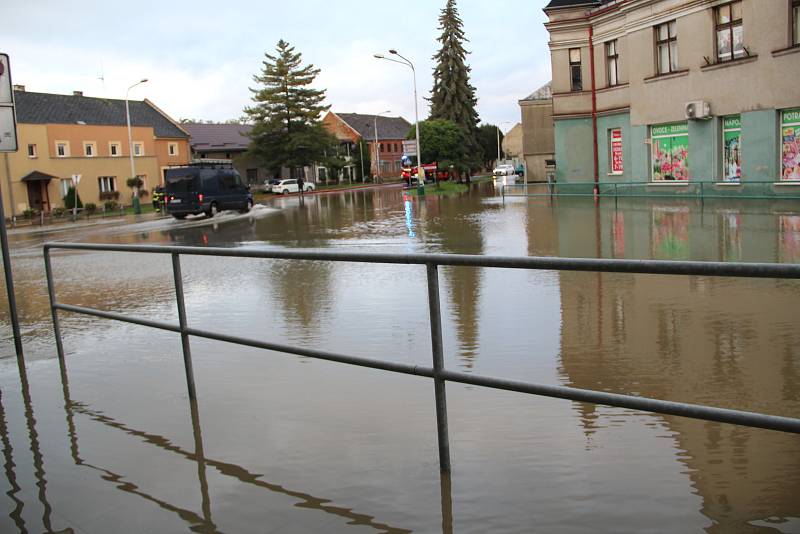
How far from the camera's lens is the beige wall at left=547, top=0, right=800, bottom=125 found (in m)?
24.6

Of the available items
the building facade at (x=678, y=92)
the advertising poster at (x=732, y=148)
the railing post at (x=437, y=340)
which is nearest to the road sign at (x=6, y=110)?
the railing post at (x=437, y=340)

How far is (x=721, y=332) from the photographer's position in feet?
23.6

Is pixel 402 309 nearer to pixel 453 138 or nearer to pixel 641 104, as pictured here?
pixel 641 104

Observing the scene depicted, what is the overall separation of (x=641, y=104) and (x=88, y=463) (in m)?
30.9

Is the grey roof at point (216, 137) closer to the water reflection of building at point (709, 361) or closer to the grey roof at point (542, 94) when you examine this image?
the grey roof at point (542, 94)

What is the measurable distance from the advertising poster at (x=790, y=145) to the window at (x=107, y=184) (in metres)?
55.7

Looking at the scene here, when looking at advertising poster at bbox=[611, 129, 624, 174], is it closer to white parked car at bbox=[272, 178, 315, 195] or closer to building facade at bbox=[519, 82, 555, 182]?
building facade at bbox=[519, 82, 555, 182]

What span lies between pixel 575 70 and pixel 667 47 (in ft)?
24.7

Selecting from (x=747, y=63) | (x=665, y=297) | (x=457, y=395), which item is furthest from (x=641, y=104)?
(x=457, y=395)

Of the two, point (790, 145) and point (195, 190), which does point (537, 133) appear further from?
point (790, 145)

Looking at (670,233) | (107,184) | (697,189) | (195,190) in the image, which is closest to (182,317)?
(670,233)

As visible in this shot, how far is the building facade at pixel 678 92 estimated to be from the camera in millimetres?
24828

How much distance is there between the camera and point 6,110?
732 centimetres

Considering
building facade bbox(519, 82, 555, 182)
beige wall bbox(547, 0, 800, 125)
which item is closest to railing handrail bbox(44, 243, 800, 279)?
beige wall bbox(547, 0, 800, 125)
